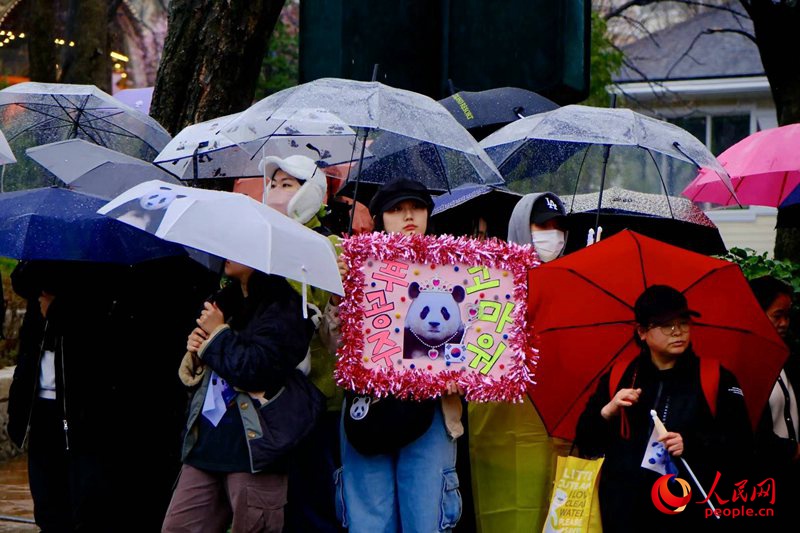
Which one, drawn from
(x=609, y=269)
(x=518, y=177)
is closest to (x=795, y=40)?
(x=518, y=177)

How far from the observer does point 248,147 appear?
679 cm

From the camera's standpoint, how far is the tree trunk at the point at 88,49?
15.3 meters

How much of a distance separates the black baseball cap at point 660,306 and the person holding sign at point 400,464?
88 cm

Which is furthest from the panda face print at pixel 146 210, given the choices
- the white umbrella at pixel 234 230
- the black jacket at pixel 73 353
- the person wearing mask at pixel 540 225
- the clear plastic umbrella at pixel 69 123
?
the clear plastic umbrella at pixel 69 123

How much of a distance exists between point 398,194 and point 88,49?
10.4 metres

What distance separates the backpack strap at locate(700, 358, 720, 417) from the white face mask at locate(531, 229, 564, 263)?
1353 millimetres

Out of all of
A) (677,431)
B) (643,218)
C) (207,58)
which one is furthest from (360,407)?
(207,58)

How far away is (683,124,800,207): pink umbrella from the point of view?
7641mm

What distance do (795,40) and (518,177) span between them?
463cm

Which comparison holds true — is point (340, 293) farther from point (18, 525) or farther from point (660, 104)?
point (660, 104)

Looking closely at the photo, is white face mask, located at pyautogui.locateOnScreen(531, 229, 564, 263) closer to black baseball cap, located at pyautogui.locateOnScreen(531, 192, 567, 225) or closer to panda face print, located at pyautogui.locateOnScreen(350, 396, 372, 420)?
black baseball cap, located at pyautogui.locateOnScreen(531, 192, 567, 225)

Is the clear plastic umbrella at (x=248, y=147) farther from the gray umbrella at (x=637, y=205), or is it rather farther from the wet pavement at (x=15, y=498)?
the wet pavement at (x=15, y=498)

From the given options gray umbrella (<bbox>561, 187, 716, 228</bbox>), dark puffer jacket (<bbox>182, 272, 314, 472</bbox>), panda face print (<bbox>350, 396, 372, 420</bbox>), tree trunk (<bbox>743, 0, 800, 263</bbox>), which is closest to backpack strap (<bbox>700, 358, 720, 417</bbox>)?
panda face print (<bbox>350, 396, 372, 420</bbox>)

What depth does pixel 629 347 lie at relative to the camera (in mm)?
5844
